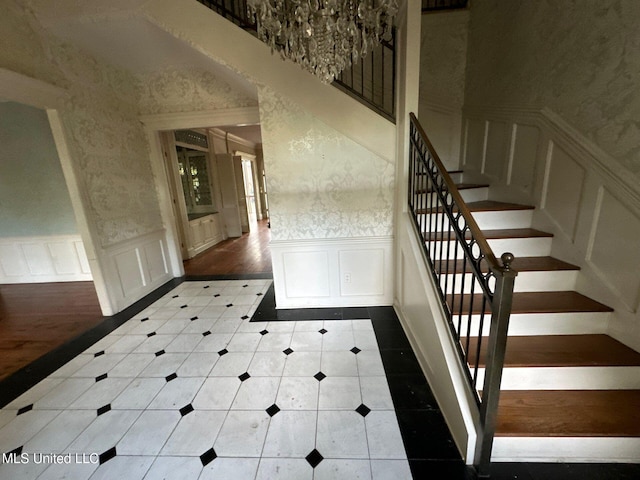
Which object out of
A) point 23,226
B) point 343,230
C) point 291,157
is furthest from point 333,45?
point 23,226

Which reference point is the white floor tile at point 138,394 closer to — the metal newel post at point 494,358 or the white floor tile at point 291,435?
the white floor tile at point 291,435

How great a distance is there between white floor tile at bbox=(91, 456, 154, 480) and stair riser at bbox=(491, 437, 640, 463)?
1.92m

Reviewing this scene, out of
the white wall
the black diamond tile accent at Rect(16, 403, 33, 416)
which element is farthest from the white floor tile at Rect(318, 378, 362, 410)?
the white wall

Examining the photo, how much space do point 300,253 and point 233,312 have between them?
111 centimetres

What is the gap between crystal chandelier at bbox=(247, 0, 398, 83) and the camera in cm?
142

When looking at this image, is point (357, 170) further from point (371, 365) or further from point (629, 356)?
point (629, 356)

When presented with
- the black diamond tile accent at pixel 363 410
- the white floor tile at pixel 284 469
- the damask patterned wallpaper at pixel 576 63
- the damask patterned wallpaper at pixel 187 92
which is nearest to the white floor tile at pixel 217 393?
the white floor tile at pixel 284 469

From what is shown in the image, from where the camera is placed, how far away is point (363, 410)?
1.67 meters

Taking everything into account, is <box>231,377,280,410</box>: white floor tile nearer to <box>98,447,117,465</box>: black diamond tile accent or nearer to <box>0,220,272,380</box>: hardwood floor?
<box>98,447,117,465</box>: black diamond tile accent

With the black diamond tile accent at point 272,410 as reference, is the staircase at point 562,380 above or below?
above

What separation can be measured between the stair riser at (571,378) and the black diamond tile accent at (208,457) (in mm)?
1634

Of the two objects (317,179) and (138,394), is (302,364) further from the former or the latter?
(317,179)

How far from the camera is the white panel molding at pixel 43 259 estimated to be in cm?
402

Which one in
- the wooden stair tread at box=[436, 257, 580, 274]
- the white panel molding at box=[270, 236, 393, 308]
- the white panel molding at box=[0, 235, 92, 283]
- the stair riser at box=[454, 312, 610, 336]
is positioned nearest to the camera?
the stair riser at box=[454, 312, 610, 336]
